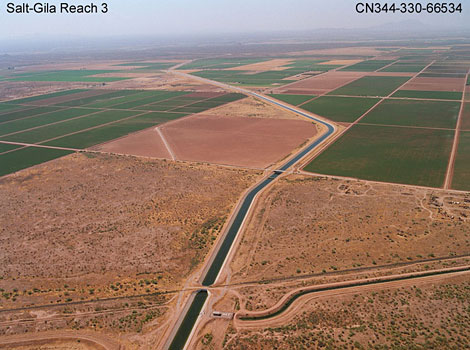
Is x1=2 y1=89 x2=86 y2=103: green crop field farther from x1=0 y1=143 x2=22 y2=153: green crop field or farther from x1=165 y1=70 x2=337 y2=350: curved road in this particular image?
x1=165 y1=70 x2=337 y2=350: curved road

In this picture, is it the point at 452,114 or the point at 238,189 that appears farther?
the point at 452,114

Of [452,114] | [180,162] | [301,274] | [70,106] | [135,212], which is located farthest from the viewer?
[70,106]

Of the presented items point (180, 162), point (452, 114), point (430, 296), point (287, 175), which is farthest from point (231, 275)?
point (452, 114)

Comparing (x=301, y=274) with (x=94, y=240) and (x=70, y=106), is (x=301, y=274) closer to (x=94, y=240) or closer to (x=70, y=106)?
(x=94, y=240)

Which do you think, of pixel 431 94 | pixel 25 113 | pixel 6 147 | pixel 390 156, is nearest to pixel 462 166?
pixel 390 156

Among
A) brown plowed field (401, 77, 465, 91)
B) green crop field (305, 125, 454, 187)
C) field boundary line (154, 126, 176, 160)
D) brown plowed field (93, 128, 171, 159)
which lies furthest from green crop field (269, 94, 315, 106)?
brown plowed field (93, 128, 171, 159)

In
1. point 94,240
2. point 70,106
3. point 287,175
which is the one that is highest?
point 70,106

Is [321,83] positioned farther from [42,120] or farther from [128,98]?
[42,120]
